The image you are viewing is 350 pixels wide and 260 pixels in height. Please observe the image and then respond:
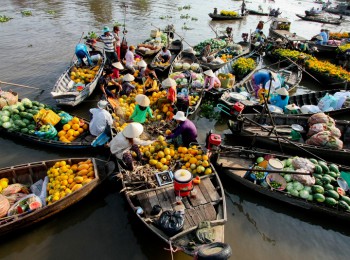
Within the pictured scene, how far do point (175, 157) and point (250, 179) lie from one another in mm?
2650

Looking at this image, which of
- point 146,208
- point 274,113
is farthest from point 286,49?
point 146,208

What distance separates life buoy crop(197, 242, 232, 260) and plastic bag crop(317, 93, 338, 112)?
34.7ft

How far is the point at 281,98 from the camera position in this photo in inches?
485

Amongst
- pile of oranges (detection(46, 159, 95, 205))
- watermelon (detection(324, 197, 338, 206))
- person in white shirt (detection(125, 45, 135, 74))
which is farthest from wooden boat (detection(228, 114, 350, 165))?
person in white shirt (detection(125, 45, 135, 74))

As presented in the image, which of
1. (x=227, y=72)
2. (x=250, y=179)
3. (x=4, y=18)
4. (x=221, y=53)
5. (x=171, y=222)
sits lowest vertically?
(x=250, y=179)

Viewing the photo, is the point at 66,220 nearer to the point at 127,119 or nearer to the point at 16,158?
the point at 16,158

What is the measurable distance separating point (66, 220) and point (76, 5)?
3684 centimetres

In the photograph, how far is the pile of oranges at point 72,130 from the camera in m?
10.1

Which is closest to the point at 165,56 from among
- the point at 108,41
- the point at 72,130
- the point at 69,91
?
the point at 108,41

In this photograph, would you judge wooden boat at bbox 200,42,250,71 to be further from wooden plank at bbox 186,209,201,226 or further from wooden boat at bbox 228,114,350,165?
wooden plank at bbox 186,209,201,226

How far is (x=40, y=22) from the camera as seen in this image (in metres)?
27.4

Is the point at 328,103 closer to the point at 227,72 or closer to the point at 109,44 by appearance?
the point at 227,72

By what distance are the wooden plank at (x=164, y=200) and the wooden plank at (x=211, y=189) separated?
124cm

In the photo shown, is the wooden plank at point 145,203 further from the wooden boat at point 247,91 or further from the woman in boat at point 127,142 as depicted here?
the wooden boat at point 247,91
